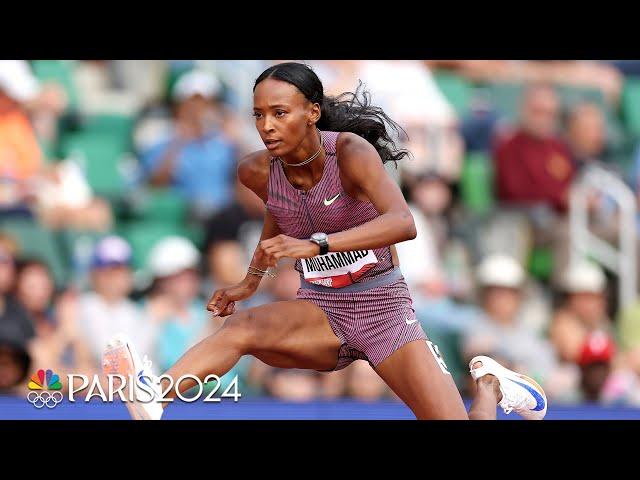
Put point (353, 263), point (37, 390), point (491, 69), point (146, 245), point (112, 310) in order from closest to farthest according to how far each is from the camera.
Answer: point (353, 263), point (37, 390), point (112, 310), point (146, 245), point (491, 69)

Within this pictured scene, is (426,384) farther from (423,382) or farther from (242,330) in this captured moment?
(242,330)

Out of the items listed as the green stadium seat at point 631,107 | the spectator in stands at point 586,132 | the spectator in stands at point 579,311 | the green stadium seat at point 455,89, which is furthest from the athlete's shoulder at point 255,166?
the green stadium seat at point 631,107

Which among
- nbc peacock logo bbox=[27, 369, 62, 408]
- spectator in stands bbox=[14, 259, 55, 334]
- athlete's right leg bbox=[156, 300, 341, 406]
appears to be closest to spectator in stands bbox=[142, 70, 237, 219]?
spectator in stands bbox=[14, 259, 55, 334]

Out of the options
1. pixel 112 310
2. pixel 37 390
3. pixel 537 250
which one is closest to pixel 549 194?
pixel 537 250

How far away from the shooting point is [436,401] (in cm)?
542

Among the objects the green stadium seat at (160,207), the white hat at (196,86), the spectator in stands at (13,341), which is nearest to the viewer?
the spectator in stands at (13,341)

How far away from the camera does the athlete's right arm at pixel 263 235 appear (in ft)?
18.3

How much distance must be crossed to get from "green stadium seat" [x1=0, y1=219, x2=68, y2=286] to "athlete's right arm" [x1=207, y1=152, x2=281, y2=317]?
11.6 feet

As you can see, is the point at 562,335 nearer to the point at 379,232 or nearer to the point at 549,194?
the point at 549,194

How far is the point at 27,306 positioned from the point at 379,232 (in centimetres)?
434

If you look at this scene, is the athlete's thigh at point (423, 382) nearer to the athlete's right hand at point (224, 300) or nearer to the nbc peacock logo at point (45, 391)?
the athlete's right hand at point (224, 300)

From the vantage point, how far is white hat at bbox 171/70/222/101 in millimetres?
10055

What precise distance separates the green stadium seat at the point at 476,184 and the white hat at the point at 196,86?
205 cm

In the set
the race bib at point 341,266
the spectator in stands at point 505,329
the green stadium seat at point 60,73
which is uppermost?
the green stadium seat at point 60,73
